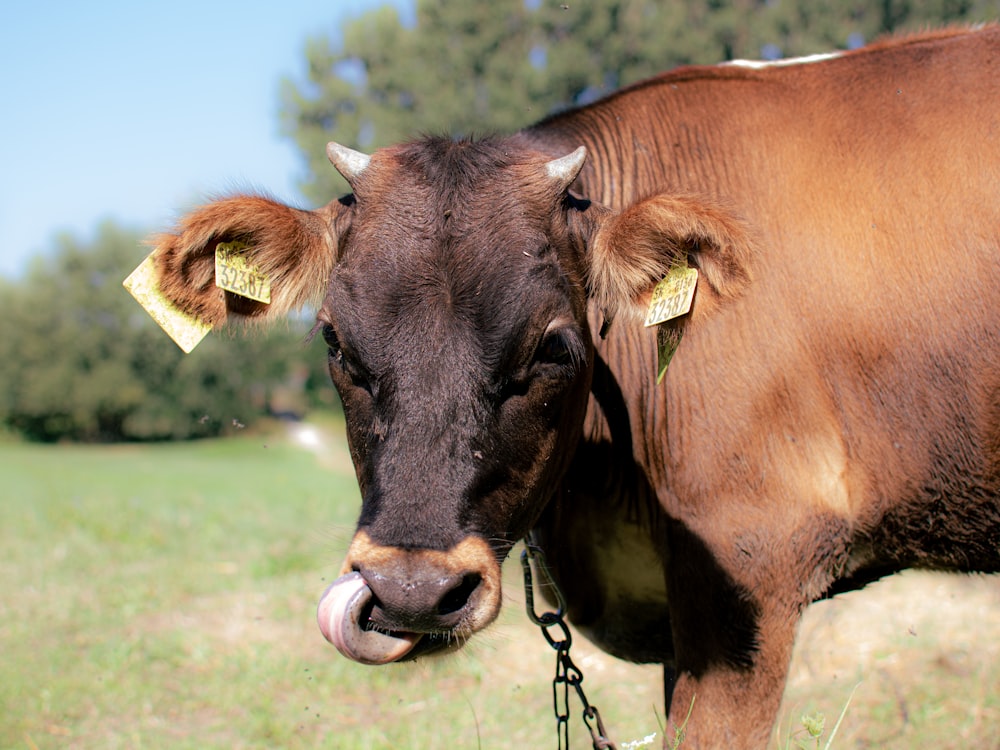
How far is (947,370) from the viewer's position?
10.2 feet

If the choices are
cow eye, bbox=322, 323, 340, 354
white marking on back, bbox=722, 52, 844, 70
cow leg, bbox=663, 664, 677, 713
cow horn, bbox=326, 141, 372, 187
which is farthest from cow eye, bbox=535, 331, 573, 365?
cow leg, bbox=663, 664, 677, 713

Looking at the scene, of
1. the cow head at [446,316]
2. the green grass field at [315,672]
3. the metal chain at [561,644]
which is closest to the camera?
the cow head at [446,316]

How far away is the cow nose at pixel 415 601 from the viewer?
92.7 inches

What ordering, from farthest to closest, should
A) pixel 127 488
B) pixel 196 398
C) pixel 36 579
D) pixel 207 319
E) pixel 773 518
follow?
1. pixel 196 398
2. pixel 127 488
3. pixel 36 579
4. pixel 207 319
5. pixel 773 518

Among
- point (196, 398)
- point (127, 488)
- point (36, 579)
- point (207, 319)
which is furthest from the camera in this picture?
point (196, 398)

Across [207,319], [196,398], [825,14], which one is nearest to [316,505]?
[207,319]

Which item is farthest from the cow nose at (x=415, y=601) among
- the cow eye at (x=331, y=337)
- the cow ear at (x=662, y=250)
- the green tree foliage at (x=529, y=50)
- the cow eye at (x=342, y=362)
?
the green tree foliage at (x=529, y=50)

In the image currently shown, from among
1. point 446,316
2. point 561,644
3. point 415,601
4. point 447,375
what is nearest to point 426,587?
point 415,601

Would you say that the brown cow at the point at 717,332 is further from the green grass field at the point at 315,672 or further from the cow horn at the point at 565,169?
the green grass field at the point at 315,672

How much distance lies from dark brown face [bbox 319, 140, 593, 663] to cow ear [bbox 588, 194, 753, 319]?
121mm

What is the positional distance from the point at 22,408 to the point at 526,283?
182ft

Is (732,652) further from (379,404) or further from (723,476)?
(379,404)

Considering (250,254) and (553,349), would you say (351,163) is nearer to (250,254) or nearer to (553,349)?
(250,254)

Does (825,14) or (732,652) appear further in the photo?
(825,14)
